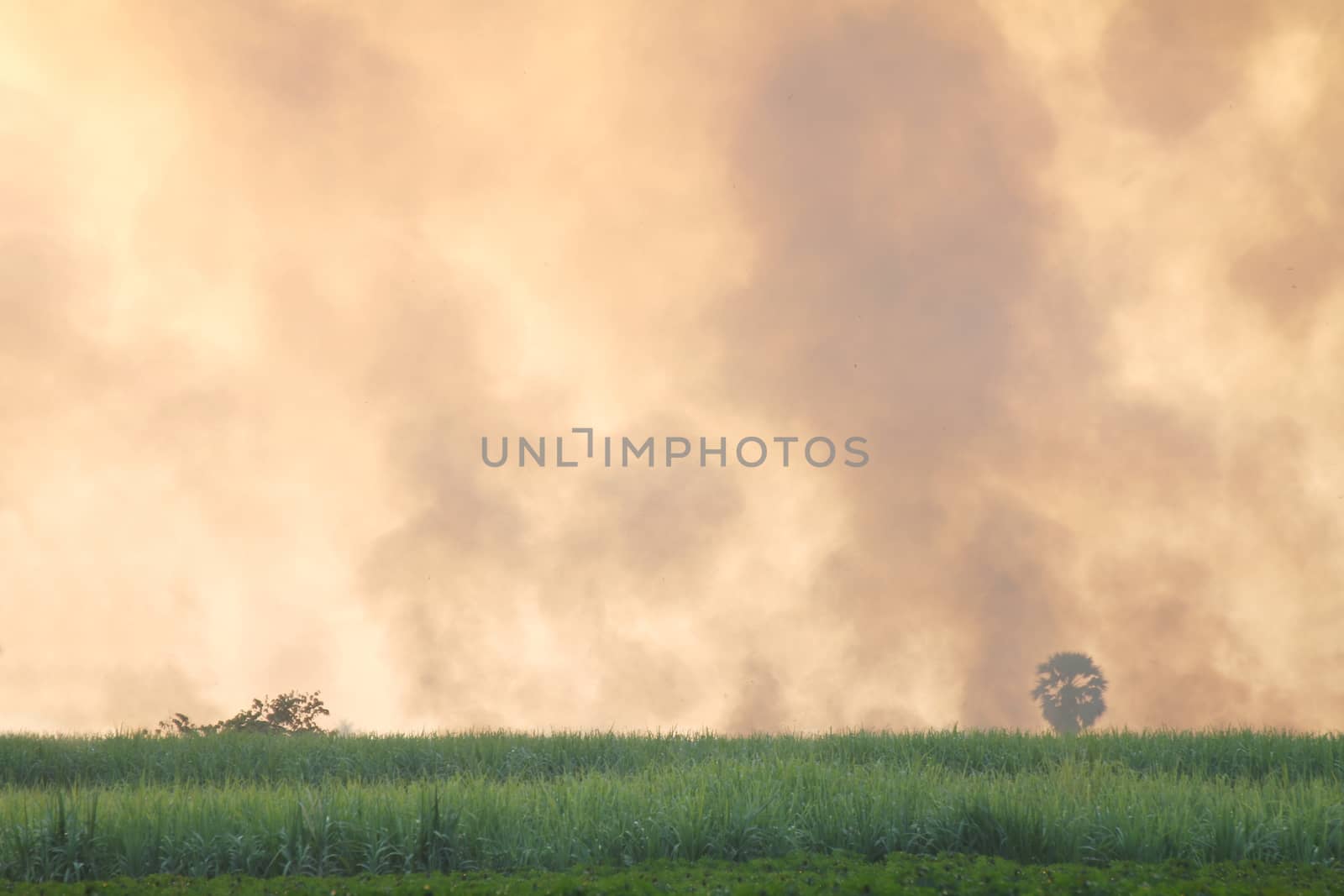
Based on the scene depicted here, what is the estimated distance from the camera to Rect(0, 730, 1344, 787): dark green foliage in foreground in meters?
17.6

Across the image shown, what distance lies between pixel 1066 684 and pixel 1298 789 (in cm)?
3559

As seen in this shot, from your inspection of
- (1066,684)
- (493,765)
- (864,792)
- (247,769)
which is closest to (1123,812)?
(864,792)

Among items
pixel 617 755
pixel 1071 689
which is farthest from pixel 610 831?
pixel 1071 689

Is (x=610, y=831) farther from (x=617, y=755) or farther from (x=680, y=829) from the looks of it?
(x=617, y=755)

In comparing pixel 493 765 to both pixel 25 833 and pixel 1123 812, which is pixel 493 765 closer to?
pixel 25 833

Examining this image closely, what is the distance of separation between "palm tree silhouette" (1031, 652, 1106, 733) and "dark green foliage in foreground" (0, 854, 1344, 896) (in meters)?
40.5

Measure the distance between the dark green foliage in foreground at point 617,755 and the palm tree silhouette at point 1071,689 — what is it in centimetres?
2810

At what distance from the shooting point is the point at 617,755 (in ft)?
59.9

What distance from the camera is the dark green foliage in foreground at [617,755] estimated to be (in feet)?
57.6

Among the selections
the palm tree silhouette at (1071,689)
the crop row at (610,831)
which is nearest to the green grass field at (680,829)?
the crop row at (610,831)

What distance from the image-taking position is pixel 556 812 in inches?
418

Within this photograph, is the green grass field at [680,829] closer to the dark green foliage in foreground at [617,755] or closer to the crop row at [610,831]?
the crop row at [610,831]

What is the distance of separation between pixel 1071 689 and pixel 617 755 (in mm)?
35168

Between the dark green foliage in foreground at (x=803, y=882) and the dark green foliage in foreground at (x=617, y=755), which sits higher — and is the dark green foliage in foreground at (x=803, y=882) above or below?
below
